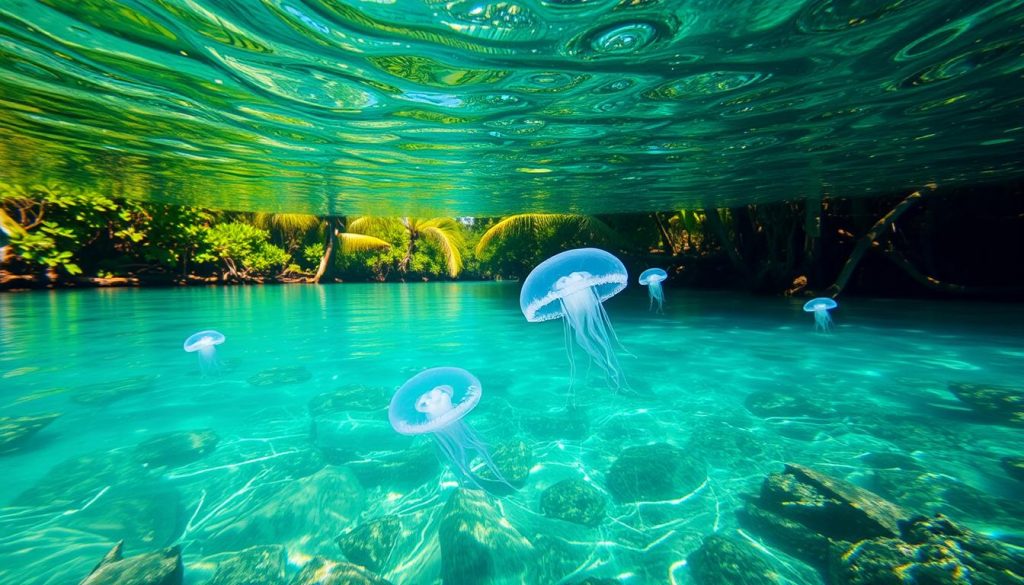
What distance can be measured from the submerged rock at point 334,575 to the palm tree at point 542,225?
1961 centimetres

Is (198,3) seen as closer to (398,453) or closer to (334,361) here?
(398,453)

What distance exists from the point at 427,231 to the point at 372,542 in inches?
1200

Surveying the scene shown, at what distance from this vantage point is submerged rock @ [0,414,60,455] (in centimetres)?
356

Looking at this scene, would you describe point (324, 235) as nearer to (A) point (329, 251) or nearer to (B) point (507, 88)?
Answer: (A) point (329, 251)

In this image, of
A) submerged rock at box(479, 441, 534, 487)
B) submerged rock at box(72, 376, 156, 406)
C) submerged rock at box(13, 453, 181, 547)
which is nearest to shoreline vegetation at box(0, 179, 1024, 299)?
submerged rock at box(72, 376, 156, 406)

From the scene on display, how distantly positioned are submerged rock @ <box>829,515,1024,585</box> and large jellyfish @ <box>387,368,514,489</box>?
2.10 metres

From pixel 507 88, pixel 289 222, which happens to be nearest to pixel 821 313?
pixel 507 88

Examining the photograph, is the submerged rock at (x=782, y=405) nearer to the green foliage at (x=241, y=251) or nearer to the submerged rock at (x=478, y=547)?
the submerged rock at (x=478, y=547)

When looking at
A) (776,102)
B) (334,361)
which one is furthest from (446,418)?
(776,102)

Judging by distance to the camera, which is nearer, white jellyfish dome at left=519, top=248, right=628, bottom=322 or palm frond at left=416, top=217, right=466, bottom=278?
white jellyfish dome at left=519, top=248, right=628, bottom=322

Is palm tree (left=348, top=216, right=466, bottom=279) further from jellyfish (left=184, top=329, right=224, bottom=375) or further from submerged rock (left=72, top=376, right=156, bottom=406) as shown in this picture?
submerged rock (left=72, top=376, right=156, bottom=406)

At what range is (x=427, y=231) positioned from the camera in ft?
104

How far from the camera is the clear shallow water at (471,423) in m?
2.59

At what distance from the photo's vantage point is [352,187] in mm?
10711
